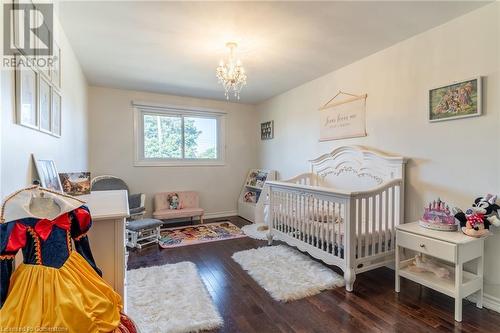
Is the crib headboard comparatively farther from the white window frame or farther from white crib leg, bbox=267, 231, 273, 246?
the white window frame

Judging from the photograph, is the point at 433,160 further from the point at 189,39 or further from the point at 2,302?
the point at 2,302

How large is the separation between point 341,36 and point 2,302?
2834mm

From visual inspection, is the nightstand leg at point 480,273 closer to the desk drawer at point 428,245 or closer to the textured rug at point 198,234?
the desk drawer at point 428,245

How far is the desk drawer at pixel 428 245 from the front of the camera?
1820 millimetres

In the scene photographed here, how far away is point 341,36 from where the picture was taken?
7.82 ft

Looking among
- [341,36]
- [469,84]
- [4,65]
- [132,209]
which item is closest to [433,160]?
Result: [469,84]

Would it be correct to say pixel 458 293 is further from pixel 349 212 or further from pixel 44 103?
pixel 44 103

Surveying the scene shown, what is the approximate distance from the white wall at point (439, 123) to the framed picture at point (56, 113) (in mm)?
2958

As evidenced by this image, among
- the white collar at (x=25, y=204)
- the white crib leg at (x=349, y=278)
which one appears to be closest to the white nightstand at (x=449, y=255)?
the white crib leg at (x=349, y=278)

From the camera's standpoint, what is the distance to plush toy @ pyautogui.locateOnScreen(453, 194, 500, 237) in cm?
183

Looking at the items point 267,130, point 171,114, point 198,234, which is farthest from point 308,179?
point 171,114

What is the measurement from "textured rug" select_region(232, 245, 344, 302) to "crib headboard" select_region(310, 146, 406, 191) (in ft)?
3.24

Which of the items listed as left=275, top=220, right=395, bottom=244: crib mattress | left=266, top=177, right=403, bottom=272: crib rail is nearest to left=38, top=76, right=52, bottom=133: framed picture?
left=266, top=177, right=403, bottom=272: crib rail

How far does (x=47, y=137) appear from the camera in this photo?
178 cm
